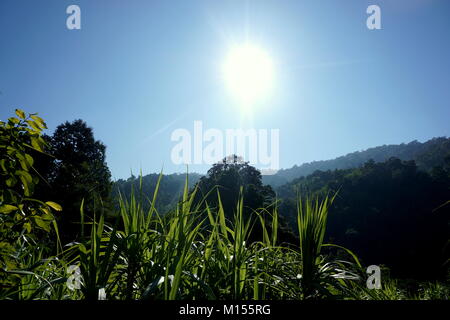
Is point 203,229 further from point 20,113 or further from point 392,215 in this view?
point 392,215

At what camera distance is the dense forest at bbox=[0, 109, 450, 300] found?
3.84 ft

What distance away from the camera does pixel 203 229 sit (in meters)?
1.59

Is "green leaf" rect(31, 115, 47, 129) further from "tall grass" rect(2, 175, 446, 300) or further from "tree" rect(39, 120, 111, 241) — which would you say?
"tree" rect(39, 120, 111, 241)

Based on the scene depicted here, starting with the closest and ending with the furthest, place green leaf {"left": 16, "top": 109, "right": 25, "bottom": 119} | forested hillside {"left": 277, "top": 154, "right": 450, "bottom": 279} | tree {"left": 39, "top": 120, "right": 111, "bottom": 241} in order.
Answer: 1. green leaf {"left": 16, "top": 109, "right": 25, "bottom": 119}
2. tree {"left": 39, "top": 120, "right": 111, "bottom": 241}
3. forested hillside {"left": 277, "top": 154, "right": 450, "bottom": 279}

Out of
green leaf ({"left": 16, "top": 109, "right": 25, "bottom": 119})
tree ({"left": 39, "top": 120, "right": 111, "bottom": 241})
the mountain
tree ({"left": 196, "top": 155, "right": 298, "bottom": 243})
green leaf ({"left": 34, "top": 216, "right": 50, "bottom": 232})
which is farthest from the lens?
the mountain

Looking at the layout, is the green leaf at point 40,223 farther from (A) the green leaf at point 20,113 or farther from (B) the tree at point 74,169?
(B) the tree at point 74,169

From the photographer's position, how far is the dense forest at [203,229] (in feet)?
3.84

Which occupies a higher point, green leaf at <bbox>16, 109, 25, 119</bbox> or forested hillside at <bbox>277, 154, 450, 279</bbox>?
green leaf at <bbox>16, 109, 25, 119</bbox>

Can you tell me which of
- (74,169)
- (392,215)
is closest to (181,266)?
(74,169)

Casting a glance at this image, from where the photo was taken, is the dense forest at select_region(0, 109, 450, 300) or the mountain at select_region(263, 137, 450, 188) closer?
the dense forest at select_region(0, 109, 450, 300)

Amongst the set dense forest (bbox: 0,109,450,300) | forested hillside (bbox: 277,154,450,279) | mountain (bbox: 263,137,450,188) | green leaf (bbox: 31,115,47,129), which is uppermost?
mountain (bbox: 263,137,450,188)

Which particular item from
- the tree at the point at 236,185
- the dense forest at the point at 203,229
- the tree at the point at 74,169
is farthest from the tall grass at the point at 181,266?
the tree at the point at 236,185

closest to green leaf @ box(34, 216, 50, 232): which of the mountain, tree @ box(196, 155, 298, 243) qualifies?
tree @ box(196, 155, 298, 243)
